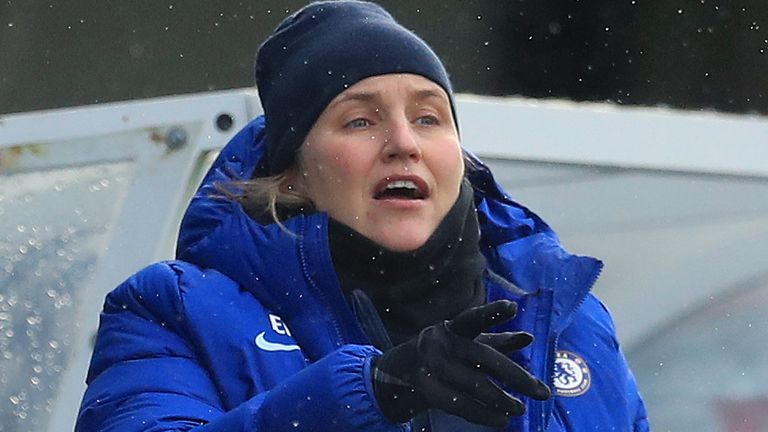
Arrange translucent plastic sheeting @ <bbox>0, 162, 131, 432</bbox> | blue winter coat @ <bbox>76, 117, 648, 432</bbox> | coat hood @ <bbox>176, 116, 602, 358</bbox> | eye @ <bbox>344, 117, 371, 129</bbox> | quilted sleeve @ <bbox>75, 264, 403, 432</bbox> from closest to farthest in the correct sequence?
quilted sleeve @ <bbox>75, 264, 403, 432</bbox>, blue winter coat @ <bbox>76, 117, 648, 432</bbox>, coat hood @ <bbox>176, 116, 602, 358</bbox>, eye @ <bbox>344, 117, 371, 129</bbox>, translucent plastic sheeting @ <bbox>0, 162, 131, 432</bbox>

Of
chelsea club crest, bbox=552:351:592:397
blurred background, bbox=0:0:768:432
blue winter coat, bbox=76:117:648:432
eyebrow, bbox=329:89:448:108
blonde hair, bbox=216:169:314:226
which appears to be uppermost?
eyebrow, bbox=329:89:448:108

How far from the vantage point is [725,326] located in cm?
383

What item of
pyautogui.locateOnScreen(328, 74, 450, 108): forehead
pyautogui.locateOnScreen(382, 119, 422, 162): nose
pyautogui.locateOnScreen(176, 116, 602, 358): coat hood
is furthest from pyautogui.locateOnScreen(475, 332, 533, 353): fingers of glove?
pyautogui.locateOnScreen(328, 74, 450, 108): forehead

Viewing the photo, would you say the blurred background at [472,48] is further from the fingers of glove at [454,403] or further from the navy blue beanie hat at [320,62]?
the fingers of glove at [454,403]

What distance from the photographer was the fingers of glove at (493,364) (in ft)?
7.07

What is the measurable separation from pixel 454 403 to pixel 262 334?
484 mm

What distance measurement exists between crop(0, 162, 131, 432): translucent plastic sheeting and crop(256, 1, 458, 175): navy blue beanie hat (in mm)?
845

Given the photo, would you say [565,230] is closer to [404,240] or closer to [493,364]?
[404,240]

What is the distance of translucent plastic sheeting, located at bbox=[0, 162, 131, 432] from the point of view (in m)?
3.68

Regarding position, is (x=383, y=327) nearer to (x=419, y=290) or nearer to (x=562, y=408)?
(x=419, y=290)

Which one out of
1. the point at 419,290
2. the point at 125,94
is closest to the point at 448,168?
the point at 419,290

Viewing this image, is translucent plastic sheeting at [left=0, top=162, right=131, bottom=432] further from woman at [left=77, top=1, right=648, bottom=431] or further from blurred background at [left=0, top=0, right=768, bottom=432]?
woman at [left=77, top=1, right=648, bottom=431]

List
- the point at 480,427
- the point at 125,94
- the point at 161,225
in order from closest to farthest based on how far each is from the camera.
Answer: the point at 480,427, the point at 161,225, the point at 125,94

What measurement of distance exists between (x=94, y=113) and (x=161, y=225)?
0.27 metres
